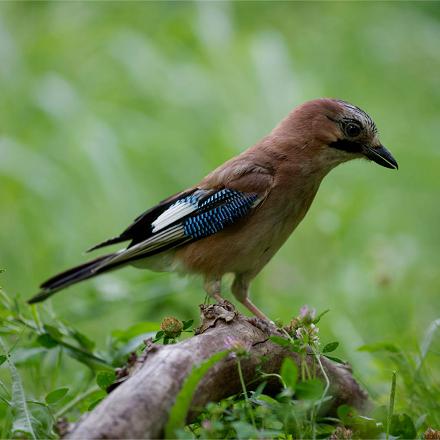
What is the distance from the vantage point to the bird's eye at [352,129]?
424cm

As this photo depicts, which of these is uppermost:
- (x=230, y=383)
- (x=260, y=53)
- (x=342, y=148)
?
(x=260, y=53)

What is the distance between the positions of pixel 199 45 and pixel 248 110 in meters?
0.86

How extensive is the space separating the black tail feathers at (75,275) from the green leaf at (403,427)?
1.90m

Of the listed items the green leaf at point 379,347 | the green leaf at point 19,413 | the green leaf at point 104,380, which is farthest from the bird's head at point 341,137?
the green leaf at point 19,413

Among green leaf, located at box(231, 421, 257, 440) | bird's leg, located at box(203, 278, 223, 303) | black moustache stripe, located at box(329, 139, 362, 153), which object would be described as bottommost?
bird's leg, located at box(203, 278, 223, 303)

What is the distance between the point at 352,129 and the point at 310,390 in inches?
82.1

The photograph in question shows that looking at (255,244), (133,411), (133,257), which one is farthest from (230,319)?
(133,257)

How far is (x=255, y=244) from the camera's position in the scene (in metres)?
4.12

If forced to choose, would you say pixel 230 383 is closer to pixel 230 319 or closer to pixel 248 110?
pixel 230 319

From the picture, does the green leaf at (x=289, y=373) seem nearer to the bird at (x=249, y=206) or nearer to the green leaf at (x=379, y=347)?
the green leaf at (x=379, y=347)

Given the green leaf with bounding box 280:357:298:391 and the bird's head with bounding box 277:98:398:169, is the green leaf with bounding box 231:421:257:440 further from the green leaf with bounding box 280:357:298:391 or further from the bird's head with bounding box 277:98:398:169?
the bird's head with bounding box 277:98:398:169

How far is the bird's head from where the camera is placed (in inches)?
167

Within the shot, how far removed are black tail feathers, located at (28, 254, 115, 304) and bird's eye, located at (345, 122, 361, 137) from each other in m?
1.36

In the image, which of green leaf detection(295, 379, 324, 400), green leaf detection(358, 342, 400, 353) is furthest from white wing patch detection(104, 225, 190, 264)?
green leaf detection(295, 379, 324, 400)
